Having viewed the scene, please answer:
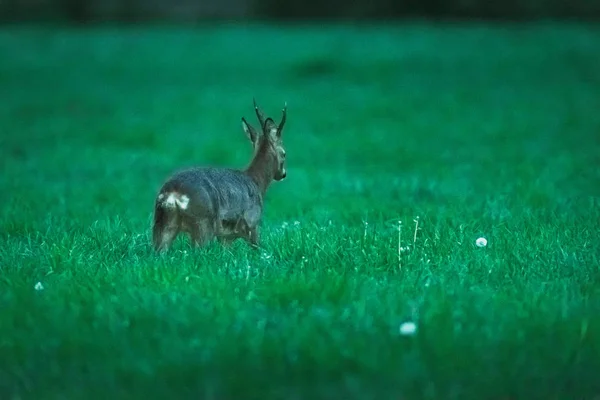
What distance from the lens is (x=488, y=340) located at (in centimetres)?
604

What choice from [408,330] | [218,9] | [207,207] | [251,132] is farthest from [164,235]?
[218,9]

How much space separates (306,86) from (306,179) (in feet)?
31.6

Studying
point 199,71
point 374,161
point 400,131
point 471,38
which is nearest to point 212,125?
point 400,131

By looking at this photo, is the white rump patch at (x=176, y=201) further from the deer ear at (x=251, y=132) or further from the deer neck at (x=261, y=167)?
the deer ear at (x=251, y=132)

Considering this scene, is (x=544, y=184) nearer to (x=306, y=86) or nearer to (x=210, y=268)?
(x=210, y=268)

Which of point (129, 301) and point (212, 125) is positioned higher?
point (129, 301)

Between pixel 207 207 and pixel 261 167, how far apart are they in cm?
118

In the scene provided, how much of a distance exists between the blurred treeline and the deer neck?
2296cm

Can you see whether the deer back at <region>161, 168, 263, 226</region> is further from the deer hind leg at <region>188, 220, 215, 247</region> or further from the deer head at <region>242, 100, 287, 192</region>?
the deer head at <region>242, 100, 287, 192</region>

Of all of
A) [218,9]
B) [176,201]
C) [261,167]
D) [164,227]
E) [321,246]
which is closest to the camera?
[176,201]

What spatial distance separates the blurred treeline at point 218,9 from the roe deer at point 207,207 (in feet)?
77.2

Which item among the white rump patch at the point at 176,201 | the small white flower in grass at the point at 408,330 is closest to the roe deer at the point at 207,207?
the white rump patch at the point at 176,201

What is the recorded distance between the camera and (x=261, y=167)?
8.80 metres

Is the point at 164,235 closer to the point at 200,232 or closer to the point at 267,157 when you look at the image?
the point at 200,232
